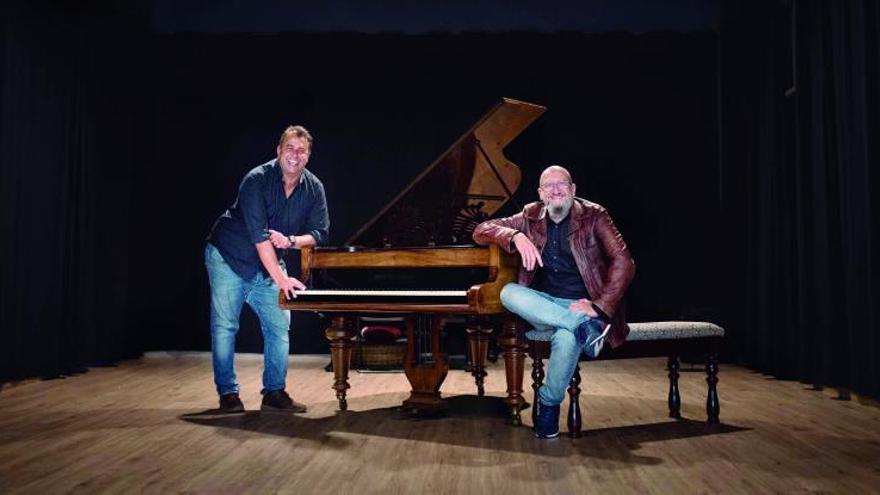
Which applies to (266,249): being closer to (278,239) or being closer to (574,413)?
(278,239)

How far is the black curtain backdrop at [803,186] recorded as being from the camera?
4.45m

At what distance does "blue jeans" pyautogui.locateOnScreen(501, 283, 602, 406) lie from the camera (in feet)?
10.5

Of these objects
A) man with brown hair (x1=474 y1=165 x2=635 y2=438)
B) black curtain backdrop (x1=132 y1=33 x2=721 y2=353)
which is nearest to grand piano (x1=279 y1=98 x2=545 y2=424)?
man with brown hair (x1=474 y1=165 x2=635 y2=438)

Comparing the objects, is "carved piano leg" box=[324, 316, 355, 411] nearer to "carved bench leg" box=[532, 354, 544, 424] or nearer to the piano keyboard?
the piano keyboard

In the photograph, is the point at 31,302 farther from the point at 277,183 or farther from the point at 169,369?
the point at 277,183

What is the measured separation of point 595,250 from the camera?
341 centimetres

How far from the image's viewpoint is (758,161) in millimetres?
6246

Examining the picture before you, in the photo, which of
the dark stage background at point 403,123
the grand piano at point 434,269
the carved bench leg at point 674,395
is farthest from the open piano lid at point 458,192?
the dark stage background at point 403,123

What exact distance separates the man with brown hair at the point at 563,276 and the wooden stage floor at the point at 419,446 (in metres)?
0.33

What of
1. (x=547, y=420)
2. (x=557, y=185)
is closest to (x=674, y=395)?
(x=547, y=420)

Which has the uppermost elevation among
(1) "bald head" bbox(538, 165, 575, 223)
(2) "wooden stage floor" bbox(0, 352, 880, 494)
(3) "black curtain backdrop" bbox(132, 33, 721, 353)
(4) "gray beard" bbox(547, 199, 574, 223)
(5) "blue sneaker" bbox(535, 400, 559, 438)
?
(3) "black curtain backdrop" bbox(132, 33, 721, 353)

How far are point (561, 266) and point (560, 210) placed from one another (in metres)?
0.25

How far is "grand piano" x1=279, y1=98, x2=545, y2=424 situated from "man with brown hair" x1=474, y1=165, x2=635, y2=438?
13 centimetres

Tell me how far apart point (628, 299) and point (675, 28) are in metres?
2.59
